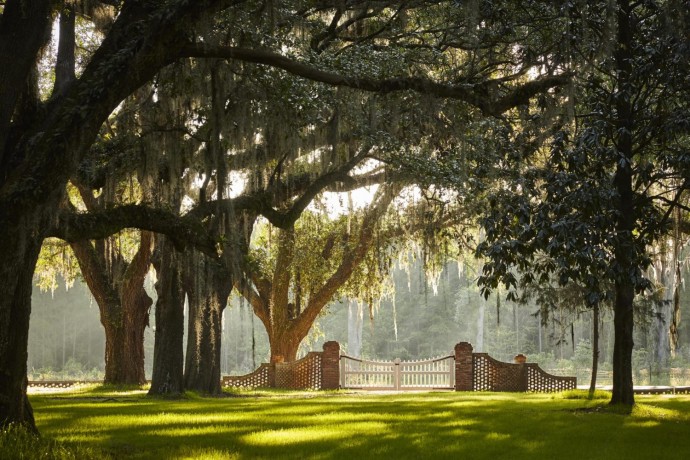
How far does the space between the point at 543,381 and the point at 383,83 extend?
57.7 ft

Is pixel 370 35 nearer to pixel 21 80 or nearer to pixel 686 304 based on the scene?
pixel 21 80

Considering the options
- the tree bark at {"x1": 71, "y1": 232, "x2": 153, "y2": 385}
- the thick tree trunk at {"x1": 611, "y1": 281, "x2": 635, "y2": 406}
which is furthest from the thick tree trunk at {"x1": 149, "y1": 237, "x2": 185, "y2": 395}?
the thick tree trunk at {"x1": 611, "y1": 281, "x2": 635, "y2": 406}

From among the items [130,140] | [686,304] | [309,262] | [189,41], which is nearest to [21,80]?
[189,41]

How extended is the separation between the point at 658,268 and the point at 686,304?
25672 mm

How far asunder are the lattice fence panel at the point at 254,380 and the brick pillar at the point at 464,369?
19.4 ft

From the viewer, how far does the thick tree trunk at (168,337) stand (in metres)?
17.2

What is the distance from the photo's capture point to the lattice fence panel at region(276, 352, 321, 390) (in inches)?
1008

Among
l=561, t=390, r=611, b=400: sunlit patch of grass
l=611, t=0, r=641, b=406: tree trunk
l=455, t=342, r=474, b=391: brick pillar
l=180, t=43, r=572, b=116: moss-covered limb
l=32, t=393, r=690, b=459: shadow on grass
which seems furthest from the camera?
l=455, t=342, r=474, b=391: brick pillar

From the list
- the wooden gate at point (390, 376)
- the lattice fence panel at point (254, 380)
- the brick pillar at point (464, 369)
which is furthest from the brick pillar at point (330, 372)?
the brick pillar at point (464, 369)

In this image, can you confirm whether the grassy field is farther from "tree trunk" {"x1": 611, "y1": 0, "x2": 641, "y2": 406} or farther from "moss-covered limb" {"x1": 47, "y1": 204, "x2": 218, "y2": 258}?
"moss-covered limb" {"x1": 47, "y1": 204, "x2": 218, "y2": 258}

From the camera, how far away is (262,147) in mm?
15602

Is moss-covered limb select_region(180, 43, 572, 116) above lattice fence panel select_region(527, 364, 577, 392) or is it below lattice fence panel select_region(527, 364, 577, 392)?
above

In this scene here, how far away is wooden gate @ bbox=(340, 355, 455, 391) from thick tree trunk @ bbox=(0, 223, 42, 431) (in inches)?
751

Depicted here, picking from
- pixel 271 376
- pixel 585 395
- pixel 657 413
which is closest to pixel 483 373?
pixel 271 376
